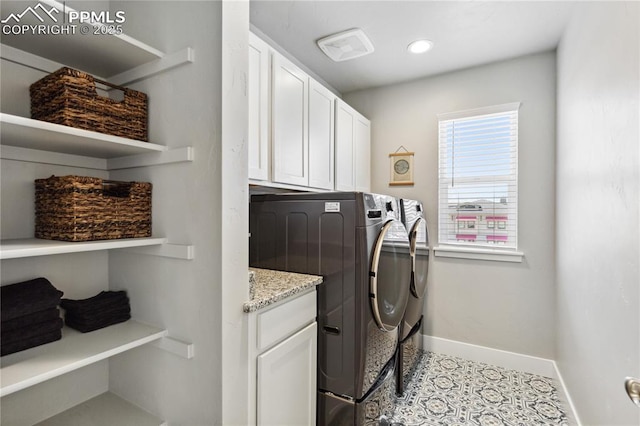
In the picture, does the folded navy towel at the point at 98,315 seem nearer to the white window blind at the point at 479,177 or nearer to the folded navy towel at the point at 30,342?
the folded navy towel at the point at 30,342

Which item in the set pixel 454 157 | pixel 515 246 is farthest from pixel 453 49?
pixel 515 246

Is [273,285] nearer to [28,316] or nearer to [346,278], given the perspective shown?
[346,278]

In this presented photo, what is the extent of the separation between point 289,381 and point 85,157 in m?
1.27

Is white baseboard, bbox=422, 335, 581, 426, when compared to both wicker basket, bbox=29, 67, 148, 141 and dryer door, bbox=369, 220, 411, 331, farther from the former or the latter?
wicker basket, bbox=29, 67, 148, 141

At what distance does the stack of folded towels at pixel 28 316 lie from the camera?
880 mm

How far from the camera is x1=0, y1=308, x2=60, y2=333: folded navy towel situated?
879mm

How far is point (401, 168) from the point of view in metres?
2.94

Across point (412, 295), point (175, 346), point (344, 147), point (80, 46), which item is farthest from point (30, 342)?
point (344, 147)

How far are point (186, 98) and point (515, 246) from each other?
8.60 feet

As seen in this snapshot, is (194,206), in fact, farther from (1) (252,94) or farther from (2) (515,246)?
(2) (515,246)

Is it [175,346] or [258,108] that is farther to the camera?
[258,108]

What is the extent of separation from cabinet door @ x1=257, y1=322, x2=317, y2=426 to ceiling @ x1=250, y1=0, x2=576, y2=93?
184 cm

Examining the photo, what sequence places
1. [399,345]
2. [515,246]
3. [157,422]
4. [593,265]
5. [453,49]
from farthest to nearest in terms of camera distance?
[515,246], [453,49], [399,345], [593,265], [157,422]

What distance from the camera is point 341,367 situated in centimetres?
150
